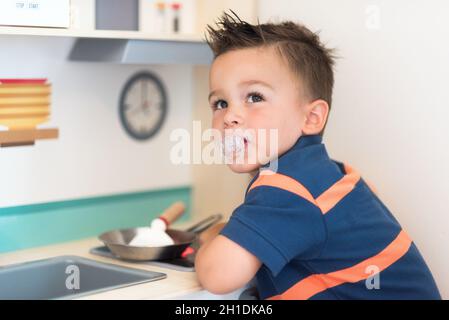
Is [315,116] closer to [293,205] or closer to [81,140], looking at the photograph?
[293,205]

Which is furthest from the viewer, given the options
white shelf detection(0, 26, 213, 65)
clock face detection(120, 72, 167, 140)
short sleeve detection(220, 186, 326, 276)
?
clock face detection(120, 72, 167, 140)

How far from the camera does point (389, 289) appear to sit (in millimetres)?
1378

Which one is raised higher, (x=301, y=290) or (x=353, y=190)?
(x=353, y=190)

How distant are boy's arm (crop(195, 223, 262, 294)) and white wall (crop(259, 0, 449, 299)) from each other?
0.41 metres

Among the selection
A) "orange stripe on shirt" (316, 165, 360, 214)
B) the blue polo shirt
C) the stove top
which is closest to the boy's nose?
the blue polo shirt

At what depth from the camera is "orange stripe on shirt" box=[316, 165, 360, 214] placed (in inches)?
52.5

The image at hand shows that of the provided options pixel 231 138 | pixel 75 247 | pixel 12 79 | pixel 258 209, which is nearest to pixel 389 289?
pixel 258 209

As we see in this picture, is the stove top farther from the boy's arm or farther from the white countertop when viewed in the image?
the boy's arm

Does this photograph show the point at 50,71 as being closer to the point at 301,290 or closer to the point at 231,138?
the point at 231,138

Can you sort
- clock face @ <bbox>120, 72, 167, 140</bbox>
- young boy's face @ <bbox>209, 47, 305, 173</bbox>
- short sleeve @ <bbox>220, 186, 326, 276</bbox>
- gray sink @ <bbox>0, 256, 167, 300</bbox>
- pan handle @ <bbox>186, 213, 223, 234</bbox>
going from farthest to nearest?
clock face @ <bbox>120, 72, 167, 140</bbox>
pan handle @ <bbox>186, 213, 223, 234</bbox>
gray sink @ <bbox>0, 256, 167, 300</bbox>
young boy's face @ <bbox>209, 47, 305, 173</bbox>
short sleeve @ <bbox>220, 186, 326, 276</bbox>

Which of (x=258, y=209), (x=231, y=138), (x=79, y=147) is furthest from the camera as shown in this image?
(x=79, y=147)

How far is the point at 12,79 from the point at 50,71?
0.40 feet

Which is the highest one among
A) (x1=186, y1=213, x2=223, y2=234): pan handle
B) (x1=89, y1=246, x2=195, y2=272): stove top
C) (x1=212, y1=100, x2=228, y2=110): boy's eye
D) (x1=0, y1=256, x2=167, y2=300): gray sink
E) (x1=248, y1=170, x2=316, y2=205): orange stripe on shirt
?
(x1=212, y1=100, x2=228, y2=110): boy's eye

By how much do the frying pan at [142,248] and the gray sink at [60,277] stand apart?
0.13 feet
